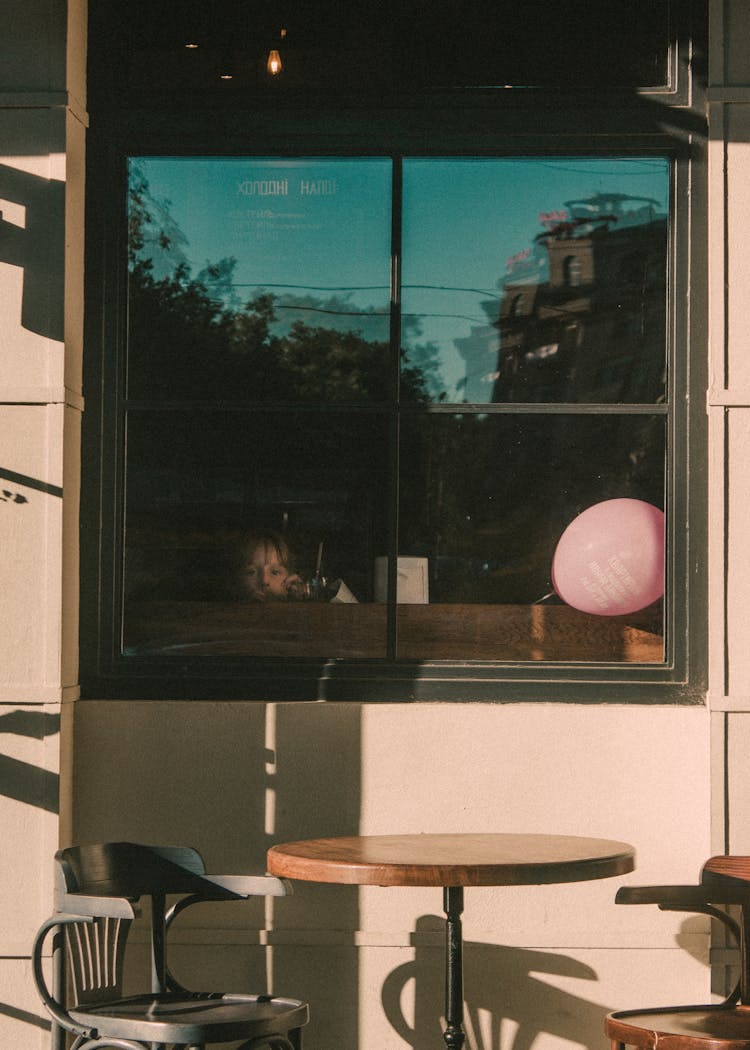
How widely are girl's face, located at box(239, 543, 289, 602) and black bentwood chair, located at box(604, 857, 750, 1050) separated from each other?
1.46 metres

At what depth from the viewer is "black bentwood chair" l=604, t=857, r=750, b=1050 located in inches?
127

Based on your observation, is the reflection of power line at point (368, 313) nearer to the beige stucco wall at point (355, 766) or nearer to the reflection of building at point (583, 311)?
the reflection of building at point (583, 311)

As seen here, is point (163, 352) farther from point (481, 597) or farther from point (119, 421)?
point (481, 597)

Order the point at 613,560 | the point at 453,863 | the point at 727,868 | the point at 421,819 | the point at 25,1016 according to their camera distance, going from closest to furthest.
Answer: the point at 453,863 < the point at 727,868 < the point at 25,1016 < the point at 421,819 < the point at 613,560

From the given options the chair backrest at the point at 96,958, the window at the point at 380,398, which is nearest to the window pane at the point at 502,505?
the window at the point at 380,398

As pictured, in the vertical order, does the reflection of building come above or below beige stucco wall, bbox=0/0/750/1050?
above

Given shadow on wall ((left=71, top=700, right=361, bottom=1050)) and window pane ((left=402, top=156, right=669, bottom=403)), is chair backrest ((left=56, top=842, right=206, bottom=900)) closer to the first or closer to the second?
shadow on wall ((left=71, top=700, right=361, bottom=1050))

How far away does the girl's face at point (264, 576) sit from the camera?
4266 millimetres

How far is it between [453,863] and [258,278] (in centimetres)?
211

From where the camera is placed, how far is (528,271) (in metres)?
4.33

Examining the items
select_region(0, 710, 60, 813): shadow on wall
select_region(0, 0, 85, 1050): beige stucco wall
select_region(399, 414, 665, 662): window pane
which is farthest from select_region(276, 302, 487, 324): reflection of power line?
select_region(0, 710, 60, 813): shadow on wall

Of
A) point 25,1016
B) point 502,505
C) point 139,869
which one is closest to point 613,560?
point 502,505

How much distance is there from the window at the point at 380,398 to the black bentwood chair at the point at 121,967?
0.76 metres

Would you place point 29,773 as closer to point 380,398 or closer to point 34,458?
point 34,458
